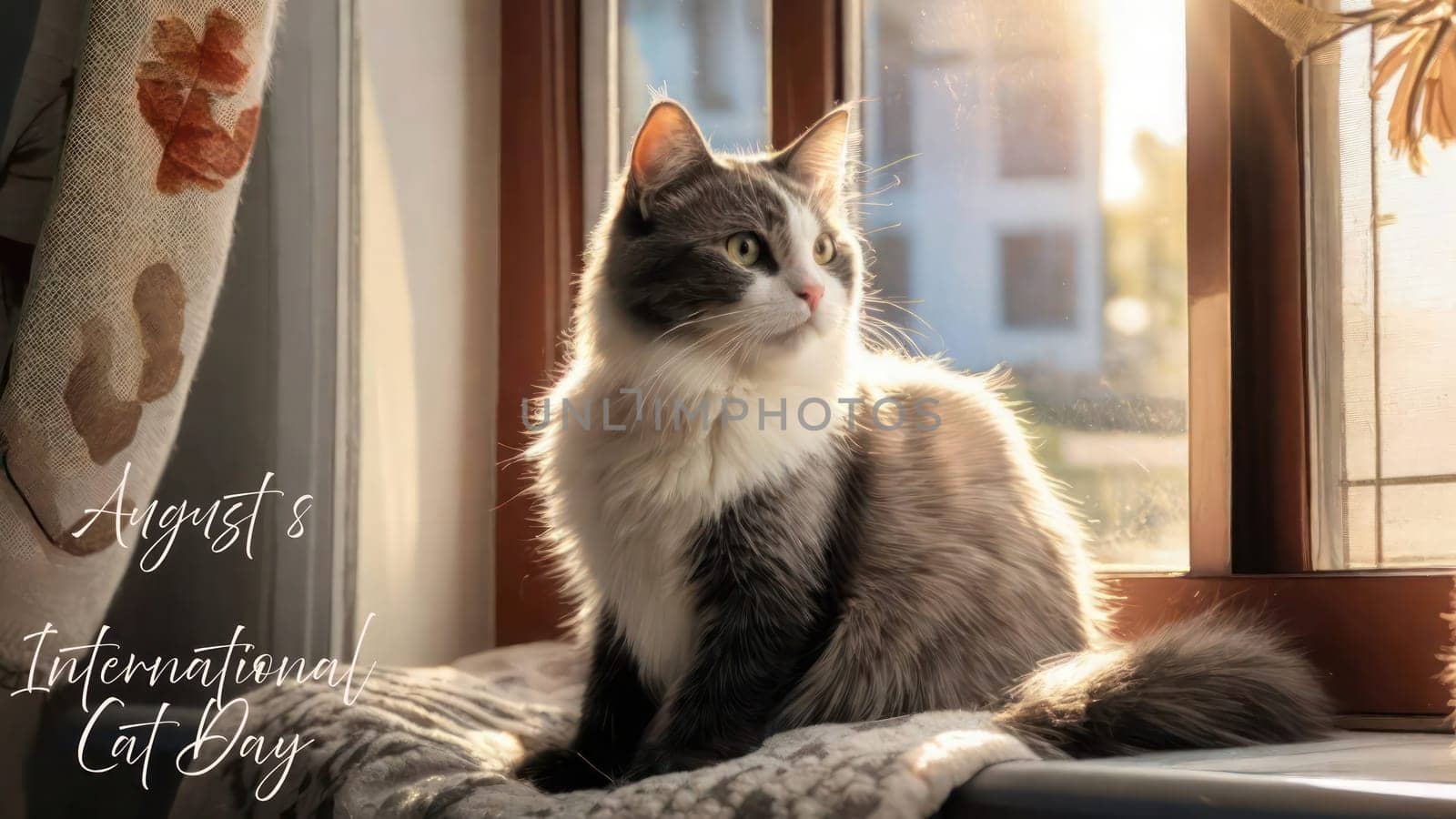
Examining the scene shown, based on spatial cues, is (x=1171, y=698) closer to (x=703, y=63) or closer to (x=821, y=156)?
(x=821, y=156)

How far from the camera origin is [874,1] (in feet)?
5.42

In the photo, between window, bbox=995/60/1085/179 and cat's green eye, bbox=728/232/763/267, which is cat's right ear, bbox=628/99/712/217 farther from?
window, bbox=995/60/1085/179

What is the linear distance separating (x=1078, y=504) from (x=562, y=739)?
754mm

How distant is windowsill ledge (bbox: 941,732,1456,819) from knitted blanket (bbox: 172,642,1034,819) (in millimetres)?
37

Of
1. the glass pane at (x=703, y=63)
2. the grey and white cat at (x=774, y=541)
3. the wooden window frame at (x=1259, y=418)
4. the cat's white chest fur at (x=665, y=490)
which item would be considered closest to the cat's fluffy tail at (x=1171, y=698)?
the grey and white cat at (x=774, y=541)

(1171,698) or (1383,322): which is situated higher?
(1383,322)

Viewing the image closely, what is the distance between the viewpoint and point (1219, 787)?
713mm

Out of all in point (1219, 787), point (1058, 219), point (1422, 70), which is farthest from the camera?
point (1058, 219)

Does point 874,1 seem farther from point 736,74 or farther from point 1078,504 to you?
point 1078,504

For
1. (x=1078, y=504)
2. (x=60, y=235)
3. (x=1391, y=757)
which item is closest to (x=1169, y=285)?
(x=1078, y=504)

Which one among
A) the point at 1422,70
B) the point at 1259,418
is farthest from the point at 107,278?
the point at 1259,418

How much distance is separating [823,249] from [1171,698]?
21.9 inches

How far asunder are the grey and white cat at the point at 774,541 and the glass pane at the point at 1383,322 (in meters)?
0.22

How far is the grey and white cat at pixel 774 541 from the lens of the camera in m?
1.01
